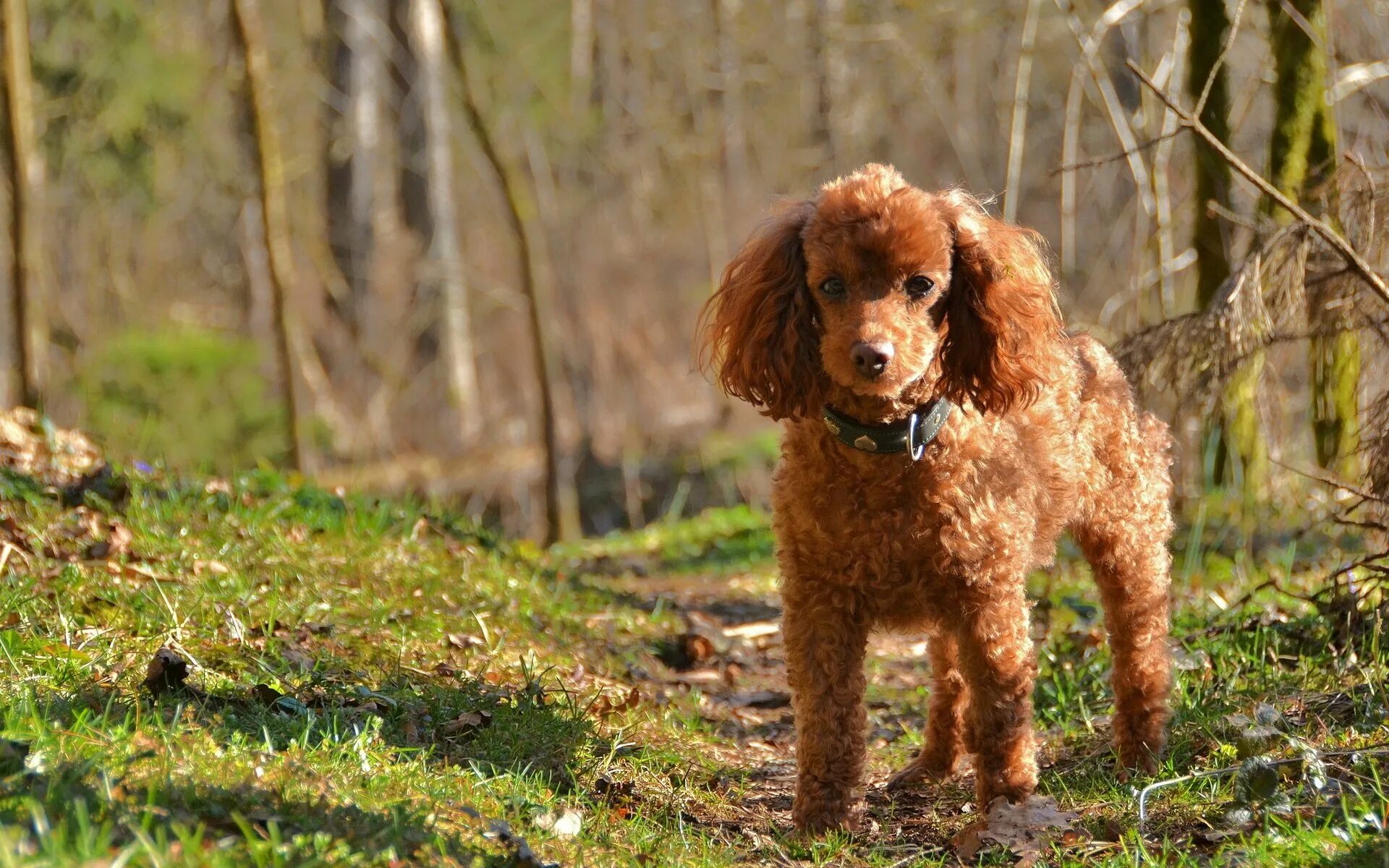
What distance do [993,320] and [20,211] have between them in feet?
22.2

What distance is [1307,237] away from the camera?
177 inches

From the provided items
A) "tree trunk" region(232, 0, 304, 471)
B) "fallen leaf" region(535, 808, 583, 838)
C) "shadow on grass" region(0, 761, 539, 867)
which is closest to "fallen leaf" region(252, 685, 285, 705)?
"shadow on grass" region(0, 761, 539, 867)

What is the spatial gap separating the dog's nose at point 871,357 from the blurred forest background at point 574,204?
2.05m

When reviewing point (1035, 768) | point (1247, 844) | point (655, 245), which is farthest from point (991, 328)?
point (655, 245)

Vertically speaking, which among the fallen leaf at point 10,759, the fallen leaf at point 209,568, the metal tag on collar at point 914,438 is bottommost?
the fallen leaf at point 209,568

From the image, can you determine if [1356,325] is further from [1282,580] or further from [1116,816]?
[1116,816]

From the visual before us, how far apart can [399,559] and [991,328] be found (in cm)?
251

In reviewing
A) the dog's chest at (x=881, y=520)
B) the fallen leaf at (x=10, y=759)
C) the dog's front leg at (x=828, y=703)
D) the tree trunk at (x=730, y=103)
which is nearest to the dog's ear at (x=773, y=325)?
the dog's chest at (x=881, y=520)

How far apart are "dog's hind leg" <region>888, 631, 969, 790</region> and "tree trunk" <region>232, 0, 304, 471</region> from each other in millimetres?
6152

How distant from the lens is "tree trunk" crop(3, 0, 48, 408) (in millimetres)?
7934

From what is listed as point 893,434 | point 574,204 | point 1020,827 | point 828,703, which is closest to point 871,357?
point 893,434

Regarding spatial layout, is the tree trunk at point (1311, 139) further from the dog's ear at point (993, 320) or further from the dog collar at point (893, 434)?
the dog collar at point (893, 434)

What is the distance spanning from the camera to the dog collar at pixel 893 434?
3.42 metres

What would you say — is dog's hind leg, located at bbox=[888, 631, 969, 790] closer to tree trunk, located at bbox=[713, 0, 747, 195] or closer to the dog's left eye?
the dog's left eye
